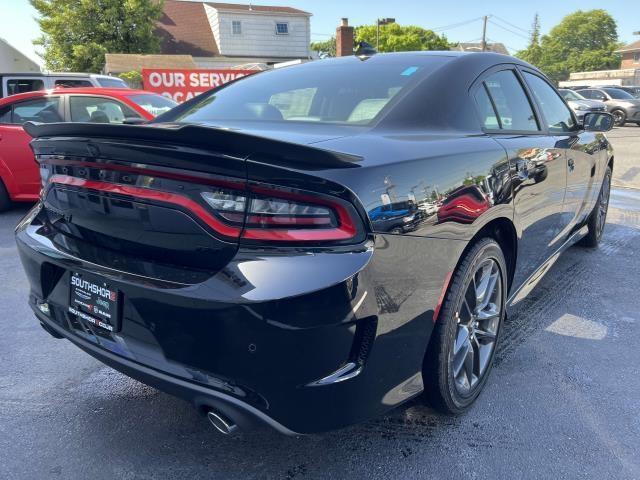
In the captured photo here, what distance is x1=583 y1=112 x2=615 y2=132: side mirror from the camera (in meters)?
3.90

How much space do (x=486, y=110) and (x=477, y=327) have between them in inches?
42.1

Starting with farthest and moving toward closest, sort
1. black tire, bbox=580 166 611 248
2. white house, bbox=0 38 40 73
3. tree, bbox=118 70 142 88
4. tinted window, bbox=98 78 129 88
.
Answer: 1. white house, bbox=0 38 40 73
2. tree, bbox=118 70 142 88
3. tinted window, bbox=98 78 129 88
4. black tire, bbox=580 166 611 248

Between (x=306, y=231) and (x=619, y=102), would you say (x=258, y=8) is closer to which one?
(x=619, y=102)

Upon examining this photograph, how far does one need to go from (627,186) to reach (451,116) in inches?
279

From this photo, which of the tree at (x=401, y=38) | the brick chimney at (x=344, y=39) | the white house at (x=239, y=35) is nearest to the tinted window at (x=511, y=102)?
the brick chimney at (x=344, y=39)

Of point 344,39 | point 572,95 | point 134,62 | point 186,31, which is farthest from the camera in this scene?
point 186,31

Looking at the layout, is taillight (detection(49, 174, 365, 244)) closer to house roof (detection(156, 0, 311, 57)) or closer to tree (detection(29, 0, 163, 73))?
tree (detection(29, 0, 163, 73))

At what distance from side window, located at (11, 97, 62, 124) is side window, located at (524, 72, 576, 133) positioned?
541cm

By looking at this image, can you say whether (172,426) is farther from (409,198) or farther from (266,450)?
(409,198)

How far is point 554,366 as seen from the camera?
283cm

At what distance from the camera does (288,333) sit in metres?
1.55

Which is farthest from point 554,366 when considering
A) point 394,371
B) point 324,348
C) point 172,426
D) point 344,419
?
point 172,426

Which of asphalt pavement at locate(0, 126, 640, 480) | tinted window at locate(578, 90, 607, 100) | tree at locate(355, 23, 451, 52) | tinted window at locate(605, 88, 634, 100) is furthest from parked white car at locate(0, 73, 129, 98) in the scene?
tree at locate(355, 23, 451, 52)

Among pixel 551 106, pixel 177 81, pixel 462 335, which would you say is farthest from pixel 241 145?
pixel 177 81
